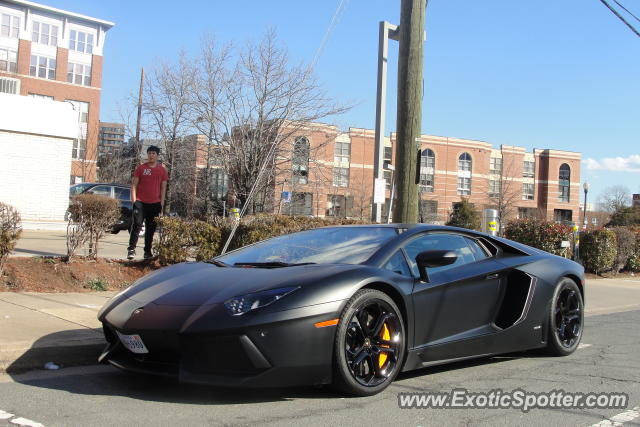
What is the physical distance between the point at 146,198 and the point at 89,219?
120cm

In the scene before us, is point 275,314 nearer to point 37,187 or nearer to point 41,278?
point 41,278

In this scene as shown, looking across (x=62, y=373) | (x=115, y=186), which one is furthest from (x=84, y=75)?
(x=62, y=373)

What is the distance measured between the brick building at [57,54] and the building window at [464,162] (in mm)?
42548

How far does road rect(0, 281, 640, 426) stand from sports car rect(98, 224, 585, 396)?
0.62 ft

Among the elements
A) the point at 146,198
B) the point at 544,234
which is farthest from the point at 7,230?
the point at 544,234

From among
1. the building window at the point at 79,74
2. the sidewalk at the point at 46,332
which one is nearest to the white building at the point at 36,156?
the sidewalk at the point at 46,332

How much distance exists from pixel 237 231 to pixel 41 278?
2.75 m

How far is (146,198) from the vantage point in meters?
9.27

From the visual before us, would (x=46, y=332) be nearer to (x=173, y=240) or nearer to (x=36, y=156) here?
(x=173, y=240)

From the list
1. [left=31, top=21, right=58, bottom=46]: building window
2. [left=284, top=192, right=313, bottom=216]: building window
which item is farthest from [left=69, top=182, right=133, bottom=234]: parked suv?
[left=31, top=21, right=58, bottom=46]: building window

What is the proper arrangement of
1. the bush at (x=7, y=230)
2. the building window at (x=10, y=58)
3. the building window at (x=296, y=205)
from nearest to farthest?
the bush at (x=7, y=230), the building window at (x=296, y=205), the building window at (x=10, y=58)

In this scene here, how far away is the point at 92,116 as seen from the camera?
2275 inches

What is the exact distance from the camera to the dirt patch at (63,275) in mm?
7520

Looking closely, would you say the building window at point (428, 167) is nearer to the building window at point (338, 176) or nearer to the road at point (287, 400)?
the building window at point (338, 176)
